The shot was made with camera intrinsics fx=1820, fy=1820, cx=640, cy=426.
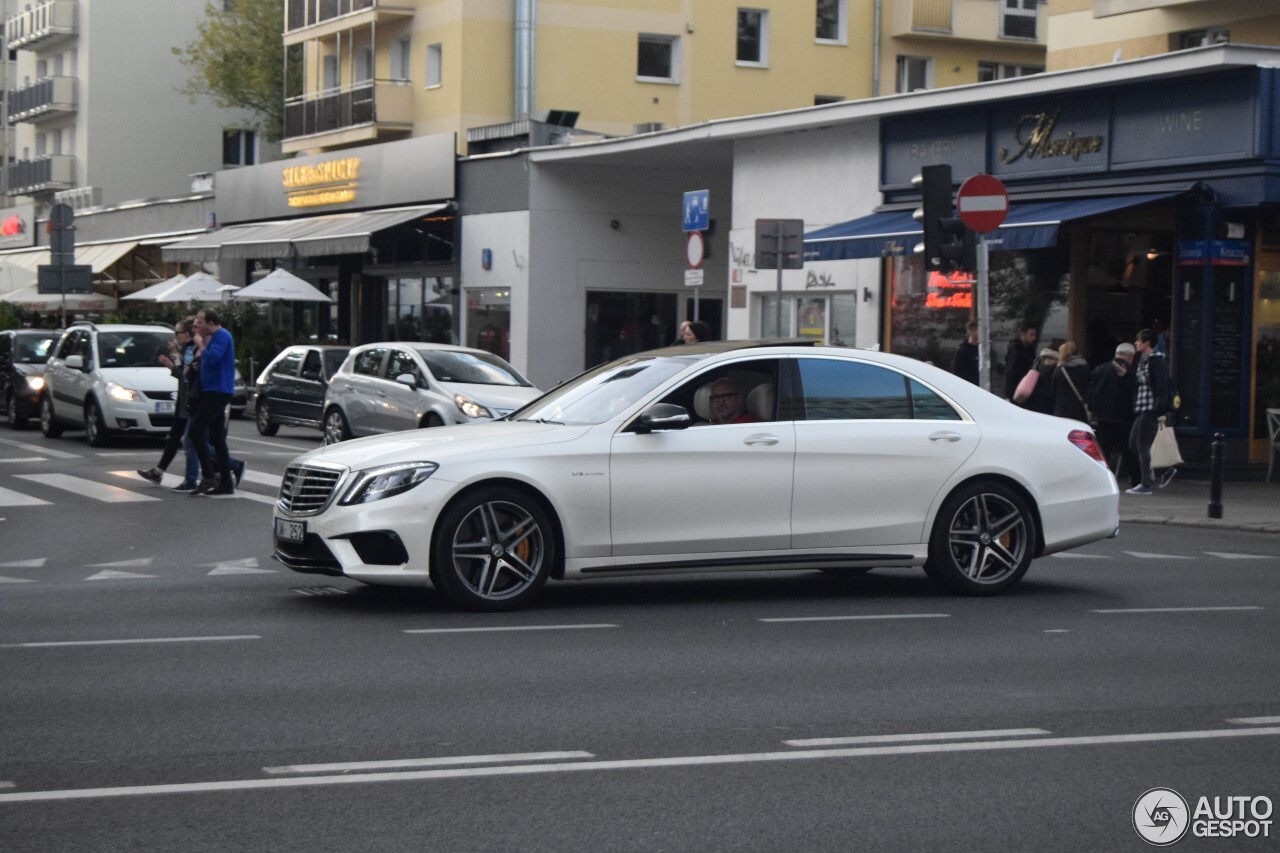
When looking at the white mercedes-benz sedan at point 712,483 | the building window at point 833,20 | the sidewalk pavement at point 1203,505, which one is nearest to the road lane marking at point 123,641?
the white mercedes-benz sedan at point 712,483

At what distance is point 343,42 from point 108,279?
44.7 feet

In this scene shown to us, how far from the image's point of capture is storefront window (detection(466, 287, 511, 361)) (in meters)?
37.5

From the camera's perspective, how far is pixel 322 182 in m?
44.5

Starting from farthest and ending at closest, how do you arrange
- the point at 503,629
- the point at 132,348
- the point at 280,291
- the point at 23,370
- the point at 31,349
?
1. the point at 280,291
2. the point at 31,349
3. the point at 23,370
4. the point at 132,348
5. the point at 503,629

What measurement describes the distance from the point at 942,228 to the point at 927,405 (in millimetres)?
7419

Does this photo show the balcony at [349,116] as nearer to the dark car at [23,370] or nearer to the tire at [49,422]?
the dark car at [23,370]

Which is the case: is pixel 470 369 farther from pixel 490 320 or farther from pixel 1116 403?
pixel 490 320

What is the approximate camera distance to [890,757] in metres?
6.63

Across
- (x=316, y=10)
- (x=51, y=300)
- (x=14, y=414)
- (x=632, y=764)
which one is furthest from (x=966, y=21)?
(x=632, y=764)

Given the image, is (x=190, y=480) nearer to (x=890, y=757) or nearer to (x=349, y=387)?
(x=349, y=387)

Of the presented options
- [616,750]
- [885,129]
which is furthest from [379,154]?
[616,750]

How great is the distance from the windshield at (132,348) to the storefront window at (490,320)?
11.9 metres

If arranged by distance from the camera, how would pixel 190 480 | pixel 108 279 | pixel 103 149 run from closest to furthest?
pixel 190 480, pixel 108 279, pixel 103 149

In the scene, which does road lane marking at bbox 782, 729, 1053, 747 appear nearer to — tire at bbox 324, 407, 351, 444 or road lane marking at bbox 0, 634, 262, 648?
road lane marking at bbox 0, 634, 262, 648
